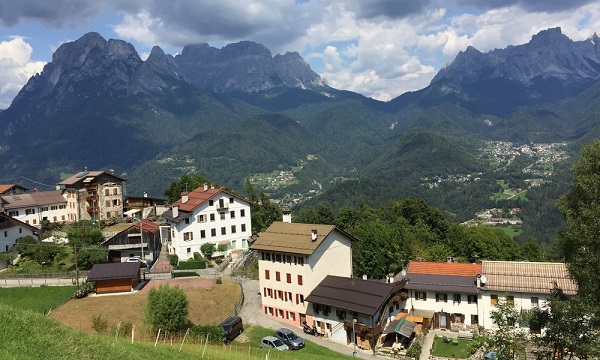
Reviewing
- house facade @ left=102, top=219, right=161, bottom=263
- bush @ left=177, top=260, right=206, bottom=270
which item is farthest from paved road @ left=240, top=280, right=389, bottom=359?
house facade @ left=102, top=219, right=161, bottom=263

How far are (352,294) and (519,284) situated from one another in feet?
56.9

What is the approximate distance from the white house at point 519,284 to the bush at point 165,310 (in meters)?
30.3

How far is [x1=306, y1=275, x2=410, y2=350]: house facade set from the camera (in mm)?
42188

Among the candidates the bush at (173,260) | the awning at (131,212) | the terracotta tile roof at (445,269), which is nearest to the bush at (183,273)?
the bush at (173,260)

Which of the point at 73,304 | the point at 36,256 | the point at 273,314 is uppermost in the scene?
the point at 36,256

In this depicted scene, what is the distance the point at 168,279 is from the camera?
188 feet

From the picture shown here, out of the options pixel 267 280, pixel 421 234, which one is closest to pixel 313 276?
pixel 267 280

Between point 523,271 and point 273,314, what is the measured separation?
27.4 meters

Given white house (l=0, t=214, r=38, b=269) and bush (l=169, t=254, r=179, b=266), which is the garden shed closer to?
bush (l=169, t=254, r=179, b=266)

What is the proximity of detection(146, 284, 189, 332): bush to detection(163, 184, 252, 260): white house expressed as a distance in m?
30.1

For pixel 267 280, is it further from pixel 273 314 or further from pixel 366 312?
pixel 366 312

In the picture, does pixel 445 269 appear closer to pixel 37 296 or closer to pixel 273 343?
pixel 273 343

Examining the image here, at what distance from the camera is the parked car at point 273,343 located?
3712 centimetres

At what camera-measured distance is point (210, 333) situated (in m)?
37.8
